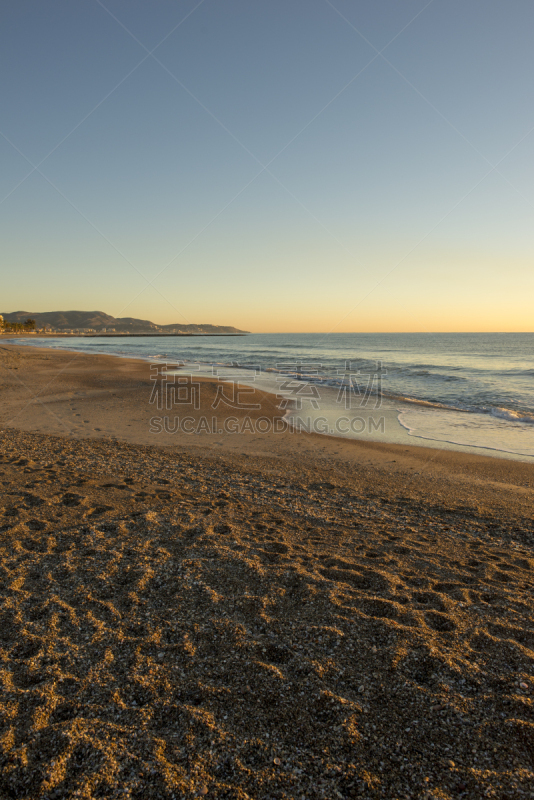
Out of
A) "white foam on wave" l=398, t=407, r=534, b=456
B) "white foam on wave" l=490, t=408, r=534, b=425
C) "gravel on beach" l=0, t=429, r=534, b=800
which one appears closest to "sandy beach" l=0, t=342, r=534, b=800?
"gravel on beach" l=0, t=429, r=534, b=800

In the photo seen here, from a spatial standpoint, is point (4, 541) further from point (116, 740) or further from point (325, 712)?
point (325, 712)

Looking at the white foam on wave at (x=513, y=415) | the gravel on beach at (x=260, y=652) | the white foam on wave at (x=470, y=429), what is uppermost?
the white foam on wave at (x=513, y=415)

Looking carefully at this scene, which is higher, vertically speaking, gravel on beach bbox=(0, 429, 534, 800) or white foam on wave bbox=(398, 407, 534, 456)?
white foam on wave bbox=(398, 407, 534, 456)

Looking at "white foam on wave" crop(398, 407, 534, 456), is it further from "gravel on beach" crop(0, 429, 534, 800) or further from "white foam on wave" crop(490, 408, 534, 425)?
"gravel on beach" crop(0, 429, 534, 800)

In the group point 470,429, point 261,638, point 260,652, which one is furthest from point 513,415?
point 260,652

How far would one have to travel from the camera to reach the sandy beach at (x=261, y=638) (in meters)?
2.07

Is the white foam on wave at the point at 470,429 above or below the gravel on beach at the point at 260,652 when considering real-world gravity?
above

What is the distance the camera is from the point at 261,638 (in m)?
3.02

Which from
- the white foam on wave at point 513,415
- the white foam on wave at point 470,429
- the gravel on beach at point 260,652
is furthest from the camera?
the white foam on wave at point 513,415

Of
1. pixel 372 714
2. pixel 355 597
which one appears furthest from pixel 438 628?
pixel 372 714

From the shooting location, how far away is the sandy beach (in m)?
2.07

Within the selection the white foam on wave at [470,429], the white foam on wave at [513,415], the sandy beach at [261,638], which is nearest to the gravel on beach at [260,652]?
the sandy beach at [261,638]

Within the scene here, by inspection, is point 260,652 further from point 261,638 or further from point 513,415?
point 513,415

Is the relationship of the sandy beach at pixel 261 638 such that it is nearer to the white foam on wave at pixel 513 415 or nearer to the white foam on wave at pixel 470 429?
the white foam on wave at pixel 470 429
